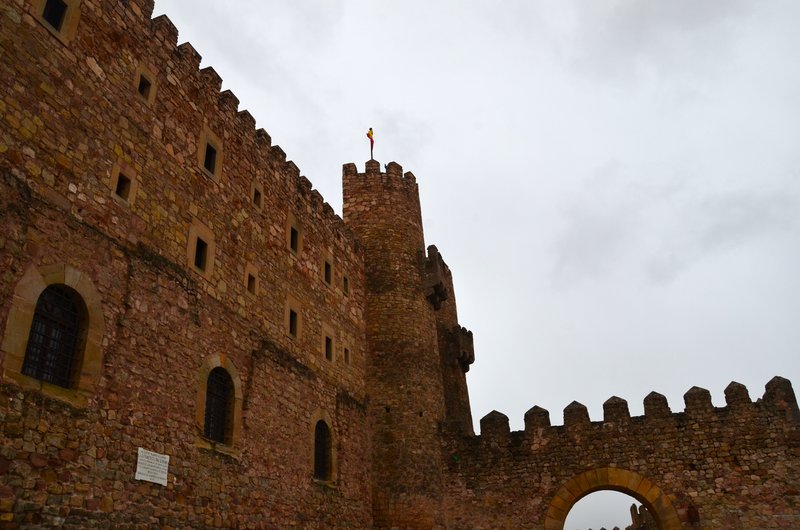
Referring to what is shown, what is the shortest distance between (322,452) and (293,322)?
2.90 metres

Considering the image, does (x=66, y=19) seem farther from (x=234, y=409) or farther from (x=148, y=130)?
(x=234, y=409)

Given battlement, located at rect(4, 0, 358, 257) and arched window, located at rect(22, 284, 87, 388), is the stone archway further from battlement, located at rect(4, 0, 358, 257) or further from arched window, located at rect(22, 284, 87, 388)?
arched window, located at rect(22, 284, 87, 388)

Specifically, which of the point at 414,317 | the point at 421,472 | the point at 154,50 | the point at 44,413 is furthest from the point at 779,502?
the point at 154,50

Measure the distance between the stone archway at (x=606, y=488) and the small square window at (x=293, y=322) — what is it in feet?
24.7

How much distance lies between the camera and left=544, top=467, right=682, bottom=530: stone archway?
1518 centimetres

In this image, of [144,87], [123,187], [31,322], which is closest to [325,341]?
[123,187]

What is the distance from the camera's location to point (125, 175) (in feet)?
32.8

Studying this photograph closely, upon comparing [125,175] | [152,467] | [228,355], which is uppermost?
[125,175]

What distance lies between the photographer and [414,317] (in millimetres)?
18297

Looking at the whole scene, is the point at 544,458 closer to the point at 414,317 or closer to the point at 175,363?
the point at 414,317

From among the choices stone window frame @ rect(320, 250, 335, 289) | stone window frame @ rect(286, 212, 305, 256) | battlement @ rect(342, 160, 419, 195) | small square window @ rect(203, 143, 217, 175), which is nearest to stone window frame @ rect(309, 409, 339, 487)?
stone window frame @ rect(320, 250, 335, 289)

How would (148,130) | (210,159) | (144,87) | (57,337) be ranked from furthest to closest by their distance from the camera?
(210,159) < (144,87) < (148,130) < (57,337)

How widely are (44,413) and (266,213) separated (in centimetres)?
704

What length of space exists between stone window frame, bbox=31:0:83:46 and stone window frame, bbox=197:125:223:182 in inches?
119
